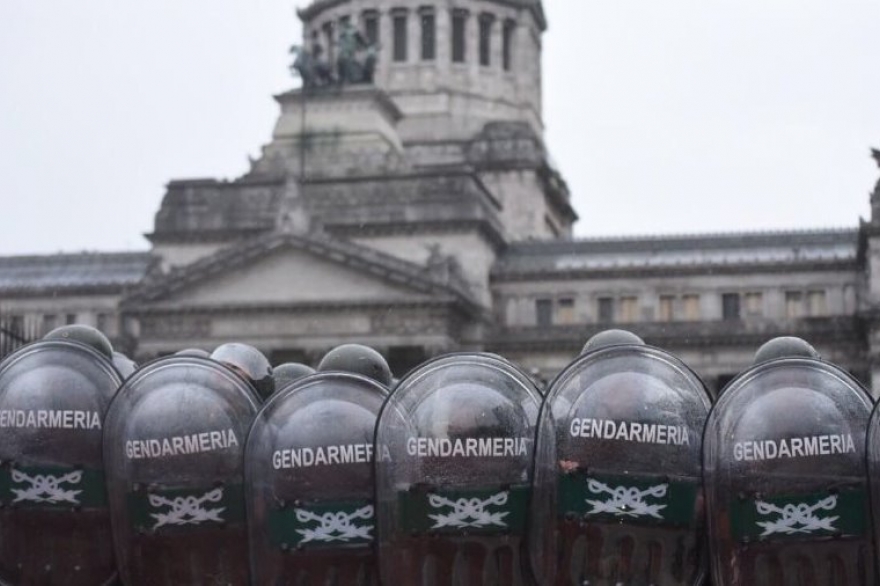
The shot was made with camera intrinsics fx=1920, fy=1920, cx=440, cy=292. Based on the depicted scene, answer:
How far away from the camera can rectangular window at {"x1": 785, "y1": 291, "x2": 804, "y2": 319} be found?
90.2 m

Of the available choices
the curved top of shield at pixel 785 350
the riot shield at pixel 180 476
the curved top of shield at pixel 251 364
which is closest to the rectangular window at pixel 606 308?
the curved top of shield at pixel 251 364

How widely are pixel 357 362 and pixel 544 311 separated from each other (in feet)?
240

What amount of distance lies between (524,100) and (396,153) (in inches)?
758

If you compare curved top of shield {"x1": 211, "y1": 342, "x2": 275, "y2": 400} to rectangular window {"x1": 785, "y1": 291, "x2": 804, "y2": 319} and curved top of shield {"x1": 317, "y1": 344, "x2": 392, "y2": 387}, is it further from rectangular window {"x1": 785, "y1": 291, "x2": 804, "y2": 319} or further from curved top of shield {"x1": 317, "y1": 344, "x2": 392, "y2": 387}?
rectangular window {"x1": 785, "y1": 291, "x2": 804, "y2": 319}

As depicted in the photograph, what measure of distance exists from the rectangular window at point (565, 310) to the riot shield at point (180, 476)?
73889 mm

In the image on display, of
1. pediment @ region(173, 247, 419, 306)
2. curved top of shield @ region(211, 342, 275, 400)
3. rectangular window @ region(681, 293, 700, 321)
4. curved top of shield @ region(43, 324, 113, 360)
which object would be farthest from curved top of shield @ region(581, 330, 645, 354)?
rectangular window @ region(681, 293, 700, 321)

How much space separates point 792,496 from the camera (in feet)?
58.8

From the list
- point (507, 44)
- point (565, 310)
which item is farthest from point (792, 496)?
point (507, 44)

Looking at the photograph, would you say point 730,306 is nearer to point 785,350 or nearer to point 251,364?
point 251,364

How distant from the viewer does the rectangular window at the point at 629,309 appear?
303 ft

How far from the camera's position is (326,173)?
96062mm

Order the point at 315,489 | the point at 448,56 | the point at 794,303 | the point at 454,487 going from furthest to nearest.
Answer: the point at 448,56, the point at 794,303, the point at 315,489, the point at 454,487

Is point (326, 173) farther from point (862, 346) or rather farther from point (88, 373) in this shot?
point (88, 373)

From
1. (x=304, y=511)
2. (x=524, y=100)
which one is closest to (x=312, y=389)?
(x=304, y=511)
